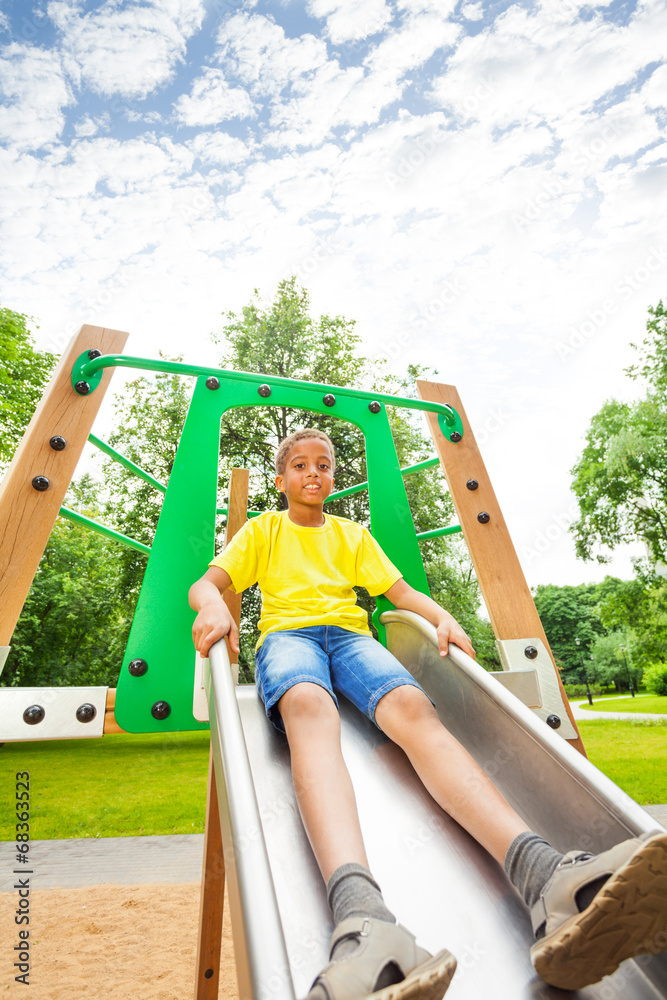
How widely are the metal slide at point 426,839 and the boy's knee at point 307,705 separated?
8.0 inches

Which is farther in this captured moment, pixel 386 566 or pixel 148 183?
pixel 148 183

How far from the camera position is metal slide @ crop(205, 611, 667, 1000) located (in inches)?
31.2

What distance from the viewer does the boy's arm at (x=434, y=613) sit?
155 centimetres

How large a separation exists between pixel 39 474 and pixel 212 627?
77 cm

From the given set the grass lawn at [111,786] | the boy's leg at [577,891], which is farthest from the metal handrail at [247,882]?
the grass lawn at [111,786]

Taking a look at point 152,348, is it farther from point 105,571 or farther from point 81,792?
point 81,792

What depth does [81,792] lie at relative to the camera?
8984 millimetres

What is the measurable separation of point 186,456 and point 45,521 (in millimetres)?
518

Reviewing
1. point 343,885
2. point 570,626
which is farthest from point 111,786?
point 570,626

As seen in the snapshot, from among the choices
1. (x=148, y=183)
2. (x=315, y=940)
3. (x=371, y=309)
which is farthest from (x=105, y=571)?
(x=315, y=940)

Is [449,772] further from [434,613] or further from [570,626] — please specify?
[570,626]

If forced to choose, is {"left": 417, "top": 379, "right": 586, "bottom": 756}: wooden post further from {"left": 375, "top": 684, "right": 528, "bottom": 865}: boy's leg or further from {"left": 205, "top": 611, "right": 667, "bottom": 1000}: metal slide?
{"left": 375, "top": 684, "right": 528, "bottom": 865}: boy's leg

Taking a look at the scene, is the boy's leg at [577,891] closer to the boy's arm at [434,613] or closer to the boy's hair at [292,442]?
the boy's arm at [434,613]

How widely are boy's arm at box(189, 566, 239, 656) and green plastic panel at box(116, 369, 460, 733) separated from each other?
0.10 m
